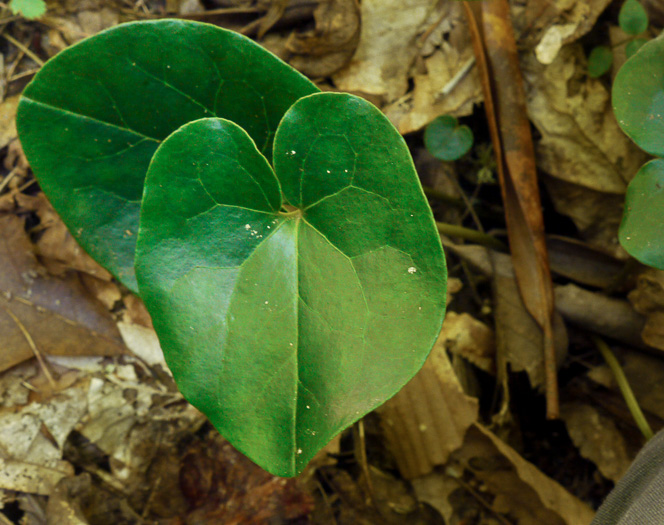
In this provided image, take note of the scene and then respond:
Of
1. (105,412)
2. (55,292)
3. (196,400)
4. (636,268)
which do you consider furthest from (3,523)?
(636,268)

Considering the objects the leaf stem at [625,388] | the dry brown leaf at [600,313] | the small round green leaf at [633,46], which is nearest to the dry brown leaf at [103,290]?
the dry brown leaf at [600,313]

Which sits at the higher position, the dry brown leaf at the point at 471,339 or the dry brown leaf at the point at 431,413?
the dry brown leaf at the point at 471,339

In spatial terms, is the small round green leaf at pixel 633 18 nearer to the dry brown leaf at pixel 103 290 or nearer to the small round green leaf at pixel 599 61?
the small round green leaf at pixel 599 61

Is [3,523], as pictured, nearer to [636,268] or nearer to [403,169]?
[403,169]

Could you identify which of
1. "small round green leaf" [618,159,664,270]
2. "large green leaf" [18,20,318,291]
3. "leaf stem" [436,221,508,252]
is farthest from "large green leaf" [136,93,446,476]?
"leaf stem" [436,221,508,252]

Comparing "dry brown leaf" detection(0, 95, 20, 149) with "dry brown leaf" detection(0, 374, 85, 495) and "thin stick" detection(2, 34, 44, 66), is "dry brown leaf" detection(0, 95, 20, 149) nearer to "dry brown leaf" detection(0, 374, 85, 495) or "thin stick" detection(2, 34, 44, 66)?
"thin stick" detection(2, 34, 44, 66)

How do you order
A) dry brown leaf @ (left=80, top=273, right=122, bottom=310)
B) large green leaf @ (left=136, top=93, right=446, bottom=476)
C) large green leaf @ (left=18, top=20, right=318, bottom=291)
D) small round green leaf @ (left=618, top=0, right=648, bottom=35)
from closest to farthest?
large green leaf @ (left=136, top=93, right=446, bottom=476), large green leaf @ (left=18, top=20, right=318, bottom=291), small round green leaf @ (left=618, top=0, right=648, bottom=35), dry brown leaf @ (left=80, top=273, right=122, bottom=310)

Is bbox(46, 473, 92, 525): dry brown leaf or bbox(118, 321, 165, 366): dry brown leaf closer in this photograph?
bbox(46, 473, 92, 525): dry brown leaf

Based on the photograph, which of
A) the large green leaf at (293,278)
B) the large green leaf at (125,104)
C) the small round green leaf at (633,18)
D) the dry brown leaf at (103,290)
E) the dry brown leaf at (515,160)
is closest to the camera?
the large green leaf at (293,278)
